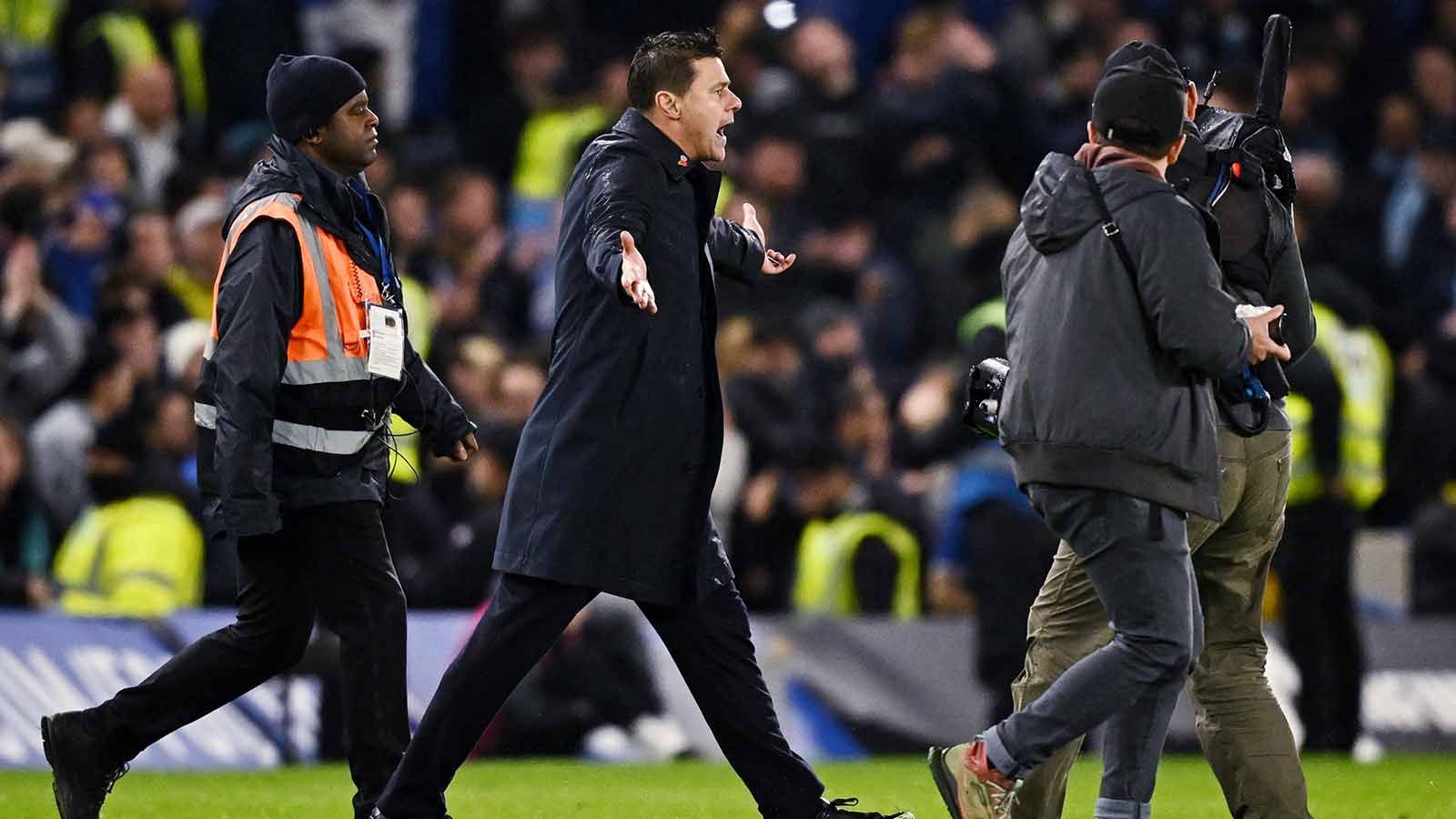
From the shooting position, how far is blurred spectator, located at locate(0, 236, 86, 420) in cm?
1334

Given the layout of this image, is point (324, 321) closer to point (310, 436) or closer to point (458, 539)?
point (310, 436)

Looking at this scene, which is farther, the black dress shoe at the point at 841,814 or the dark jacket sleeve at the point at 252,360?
the black dress shoe at the point at 841,814

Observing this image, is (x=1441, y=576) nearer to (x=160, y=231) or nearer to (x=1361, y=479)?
(x=1361, y=479)

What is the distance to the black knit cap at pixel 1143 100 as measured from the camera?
6457mm

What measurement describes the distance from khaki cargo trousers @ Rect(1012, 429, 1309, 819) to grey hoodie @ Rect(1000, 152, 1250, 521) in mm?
508

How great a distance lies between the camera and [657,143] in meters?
6.74

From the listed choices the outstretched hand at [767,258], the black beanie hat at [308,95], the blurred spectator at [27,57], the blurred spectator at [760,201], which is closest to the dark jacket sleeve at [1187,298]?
the outstretched hand at [767,258]

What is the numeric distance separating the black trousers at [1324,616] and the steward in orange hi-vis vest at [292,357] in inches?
228

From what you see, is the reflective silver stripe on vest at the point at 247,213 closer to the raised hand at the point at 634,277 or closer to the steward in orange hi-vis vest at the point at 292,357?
the steward in orange hi-vis vest at the point at 292,357

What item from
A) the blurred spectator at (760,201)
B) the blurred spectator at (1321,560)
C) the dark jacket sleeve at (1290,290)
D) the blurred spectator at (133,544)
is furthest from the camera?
the blurred spectator at (760,201)

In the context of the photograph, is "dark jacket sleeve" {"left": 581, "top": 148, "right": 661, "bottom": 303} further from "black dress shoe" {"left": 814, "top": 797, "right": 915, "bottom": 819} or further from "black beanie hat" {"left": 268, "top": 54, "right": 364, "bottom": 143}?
"black dress shoe" {"left": 814, "top": 797, "right": 915, "bottom": 819}

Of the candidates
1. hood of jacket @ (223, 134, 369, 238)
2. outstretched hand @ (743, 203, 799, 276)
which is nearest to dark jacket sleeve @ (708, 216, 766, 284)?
outstretched hand @ (743, 203, 799, 276)

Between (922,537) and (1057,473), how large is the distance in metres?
6.32

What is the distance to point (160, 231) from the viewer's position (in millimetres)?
13867
